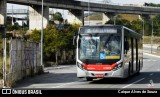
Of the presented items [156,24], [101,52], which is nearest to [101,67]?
[101,52]

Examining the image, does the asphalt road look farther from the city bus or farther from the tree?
the tree

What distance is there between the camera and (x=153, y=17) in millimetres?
183250

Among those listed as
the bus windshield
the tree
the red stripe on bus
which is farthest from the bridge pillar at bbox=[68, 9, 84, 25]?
the red stripe on bus


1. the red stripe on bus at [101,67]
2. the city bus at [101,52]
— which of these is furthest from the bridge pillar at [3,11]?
the red stripe on bus at [101,67]

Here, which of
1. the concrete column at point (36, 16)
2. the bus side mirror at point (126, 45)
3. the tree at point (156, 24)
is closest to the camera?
the bus side mirror at point (126, 45)

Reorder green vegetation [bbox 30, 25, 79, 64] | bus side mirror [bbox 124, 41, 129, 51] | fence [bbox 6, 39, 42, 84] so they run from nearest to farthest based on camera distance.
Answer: bus side mirror [bbox 124, 41, 129, 51], fence [bbox 6, 39, 42, 84], green vegetation [bbox 30, 25, 79, 64]

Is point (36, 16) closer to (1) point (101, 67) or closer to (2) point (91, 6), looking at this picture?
(2) point (91, 6)

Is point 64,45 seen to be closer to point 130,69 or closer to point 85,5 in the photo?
point 130,69

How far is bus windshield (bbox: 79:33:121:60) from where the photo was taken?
23.0 metres

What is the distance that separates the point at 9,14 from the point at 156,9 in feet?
176

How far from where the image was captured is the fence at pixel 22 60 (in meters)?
24.5

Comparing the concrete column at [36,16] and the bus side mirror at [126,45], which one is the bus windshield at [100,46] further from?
the concrete column at [36,16]

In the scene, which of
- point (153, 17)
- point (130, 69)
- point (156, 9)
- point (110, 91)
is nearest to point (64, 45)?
point (130, 69)

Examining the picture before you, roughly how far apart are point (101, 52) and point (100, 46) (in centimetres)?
32
